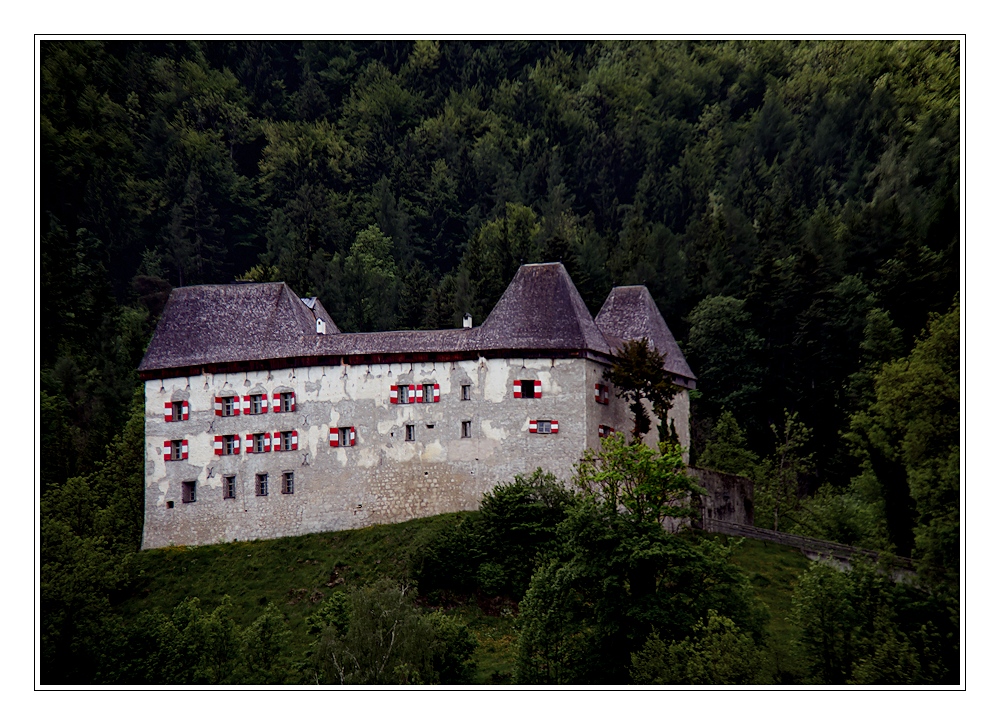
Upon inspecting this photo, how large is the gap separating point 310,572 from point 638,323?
1949 centimetres

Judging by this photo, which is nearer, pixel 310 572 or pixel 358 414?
pixel 310 572

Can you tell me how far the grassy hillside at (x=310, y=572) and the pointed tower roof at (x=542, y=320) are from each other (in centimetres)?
781

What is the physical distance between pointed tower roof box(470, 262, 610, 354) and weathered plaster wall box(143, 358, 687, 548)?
80cm

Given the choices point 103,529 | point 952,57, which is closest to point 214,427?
point 103,529

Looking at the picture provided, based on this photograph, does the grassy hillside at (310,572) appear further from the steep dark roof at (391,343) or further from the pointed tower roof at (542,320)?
the pointed tower roof at (542,320)

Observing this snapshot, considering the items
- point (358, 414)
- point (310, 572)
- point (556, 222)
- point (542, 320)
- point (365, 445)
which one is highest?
point (556, 222)

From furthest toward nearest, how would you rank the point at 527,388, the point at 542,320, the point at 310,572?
the point at 542,320
the point at 527,388
the point at 310,572

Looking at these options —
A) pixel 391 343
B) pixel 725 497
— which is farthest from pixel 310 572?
pixel 725 497

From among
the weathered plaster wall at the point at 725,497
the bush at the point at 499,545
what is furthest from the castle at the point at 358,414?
the weathered plaster wall at the point at 725,497

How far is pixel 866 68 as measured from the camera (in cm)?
11706

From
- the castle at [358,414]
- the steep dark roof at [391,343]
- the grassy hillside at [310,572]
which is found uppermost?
the steep dark roof at [391,343]

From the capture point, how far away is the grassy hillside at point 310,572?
6169 centimetres

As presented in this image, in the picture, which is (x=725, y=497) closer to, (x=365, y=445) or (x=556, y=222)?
(x=365, y=445)

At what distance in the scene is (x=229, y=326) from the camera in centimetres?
7238
